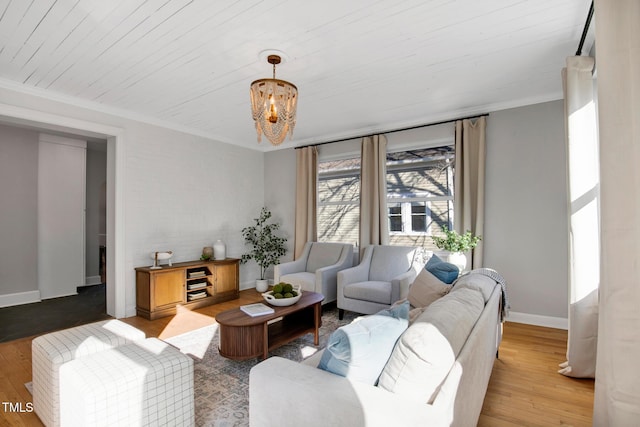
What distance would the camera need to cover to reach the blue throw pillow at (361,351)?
4.18 feet

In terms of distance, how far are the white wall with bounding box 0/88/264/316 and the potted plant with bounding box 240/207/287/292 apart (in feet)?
0.55

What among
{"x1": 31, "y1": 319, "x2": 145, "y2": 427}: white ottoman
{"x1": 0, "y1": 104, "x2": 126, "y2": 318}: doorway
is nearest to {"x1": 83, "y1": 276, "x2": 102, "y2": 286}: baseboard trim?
{"x1": 0, "y1": 104, "x2": 126, "y2": 318}: doorway

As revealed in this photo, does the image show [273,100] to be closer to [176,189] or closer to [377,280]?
[377,280]

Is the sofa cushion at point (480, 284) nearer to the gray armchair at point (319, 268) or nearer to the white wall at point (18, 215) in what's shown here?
the gray armchair at point (319, 268)

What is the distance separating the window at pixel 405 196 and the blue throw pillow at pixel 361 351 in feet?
10.9

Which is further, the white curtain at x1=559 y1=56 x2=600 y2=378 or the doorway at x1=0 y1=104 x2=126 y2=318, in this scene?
the doorway at x1=0 y1=104 x2=126 y2=318

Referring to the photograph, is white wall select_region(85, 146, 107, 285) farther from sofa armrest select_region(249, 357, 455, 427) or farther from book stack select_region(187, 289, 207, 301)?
sofa armrest select_region(249, 357, 455, 427)

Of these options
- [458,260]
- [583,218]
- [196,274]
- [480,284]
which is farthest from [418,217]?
[196,274]

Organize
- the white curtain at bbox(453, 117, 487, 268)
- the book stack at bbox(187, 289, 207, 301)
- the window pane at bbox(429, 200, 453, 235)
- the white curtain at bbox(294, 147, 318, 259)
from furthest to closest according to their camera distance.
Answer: the white curtain at bbox(294, 147, 318, 259)
the book stack at bbox(187, 289, 207, 301)
the window pane at bbox(429, 200, 453, 235)
the white curtain at bbox(453, 117, 487, 268)

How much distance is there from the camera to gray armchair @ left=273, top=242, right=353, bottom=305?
4.06m

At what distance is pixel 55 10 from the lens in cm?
212

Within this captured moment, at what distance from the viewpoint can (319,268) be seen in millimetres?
4527

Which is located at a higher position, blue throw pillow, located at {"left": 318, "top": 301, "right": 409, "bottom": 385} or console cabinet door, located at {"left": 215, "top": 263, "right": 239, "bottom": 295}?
blue throw pillow, located at {"left": 318, "top": 301, "right": 409, "bottom": 385}

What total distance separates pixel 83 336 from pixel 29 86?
2.85m
